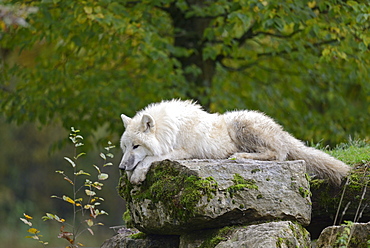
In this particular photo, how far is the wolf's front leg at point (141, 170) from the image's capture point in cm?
536

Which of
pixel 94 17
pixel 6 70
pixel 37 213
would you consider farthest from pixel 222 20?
pixel 37 213

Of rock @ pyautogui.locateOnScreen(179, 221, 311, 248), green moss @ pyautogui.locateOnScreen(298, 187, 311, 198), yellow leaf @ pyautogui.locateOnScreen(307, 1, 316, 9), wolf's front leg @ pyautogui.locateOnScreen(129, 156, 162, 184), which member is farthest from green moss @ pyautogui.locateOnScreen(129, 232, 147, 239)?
yellow leaf @ pyautogui.locateOnScreen(307, 1, 316, 9)

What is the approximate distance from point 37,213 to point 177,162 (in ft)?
49.9

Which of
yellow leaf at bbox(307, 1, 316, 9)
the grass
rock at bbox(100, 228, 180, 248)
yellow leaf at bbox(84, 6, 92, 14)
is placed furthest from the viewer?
yellow leaf at bbox(307, 1, 316, 9)

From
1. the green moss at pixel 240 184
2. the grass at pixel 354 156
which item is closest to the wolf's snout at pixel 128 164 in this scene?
the green moss at pixel 240 184

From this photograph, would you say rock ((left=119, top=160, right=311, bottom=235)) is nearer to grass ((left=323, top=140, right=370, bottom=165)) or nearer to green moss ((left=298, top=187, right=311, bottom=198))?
green moss ((left=298, top=187, right=311, bottom=198))

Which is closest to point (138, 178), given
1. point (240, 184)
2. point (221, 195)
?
point (221, 195)

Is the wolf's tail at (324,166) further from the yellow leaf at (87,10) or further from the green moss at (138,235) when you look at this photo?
the yellow leaf at (87,10)

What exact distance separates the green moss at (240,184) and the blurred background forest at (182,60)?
5.01 meters

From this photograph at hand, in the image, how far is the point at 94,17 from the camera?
976cm

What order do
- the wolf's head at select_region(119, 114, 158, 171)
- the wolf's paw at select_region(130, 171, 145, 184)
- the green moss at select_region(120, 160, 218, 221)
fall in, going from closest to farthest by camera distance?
1. the green moss at select_region(120, 160, 218, 221)
2. the wolf's paw at select_region(130, 171, 145, 184)
3. the wolf's head at select_region(119, 114, 158, 171)

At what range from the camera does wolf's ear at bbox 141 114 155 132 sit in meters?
5.53

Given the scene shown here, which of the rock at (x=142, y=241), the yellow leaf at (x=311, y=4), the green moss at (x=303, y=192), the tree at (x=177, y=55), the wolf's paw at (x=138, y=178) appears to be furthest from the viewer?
the yellow leaf at (x=311, y=4)

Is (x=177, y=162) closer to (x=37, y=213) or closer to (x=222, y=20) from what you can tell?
(x=222, y=20)
